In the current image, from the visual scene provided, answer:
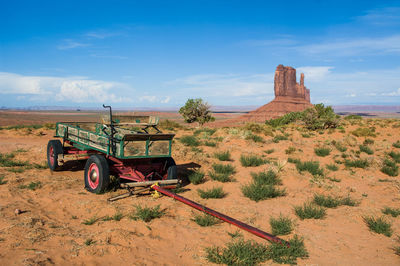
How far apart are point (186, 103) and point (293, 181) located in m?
35.0

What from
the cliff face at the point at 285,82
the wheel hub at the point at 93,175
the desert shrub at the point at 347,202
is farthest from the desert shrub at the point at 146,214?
the cliff face at the point at 285,82

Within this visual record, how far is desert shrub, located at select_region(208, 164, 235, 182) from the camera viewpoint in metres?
8.59

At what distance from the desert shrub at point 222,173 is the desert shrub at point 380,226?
4.00m

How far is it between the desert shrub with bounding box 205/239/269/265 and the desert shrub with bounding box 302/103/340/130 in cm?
2703

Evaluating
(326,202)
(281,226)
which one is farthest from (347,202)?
(281,226)

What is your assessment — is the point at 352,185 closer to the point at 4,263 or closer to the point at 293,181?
the point at 293,181

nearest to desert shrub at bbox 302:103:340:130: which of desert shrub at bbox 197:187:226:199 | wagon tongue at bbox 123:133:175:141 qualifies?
desert shrub at bbox 197:187:226:199

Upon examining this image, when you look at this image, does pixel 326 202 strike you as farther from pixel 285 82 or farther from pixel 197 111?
pixel 285 82

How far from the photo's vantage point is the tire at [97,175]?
6523 millimetres

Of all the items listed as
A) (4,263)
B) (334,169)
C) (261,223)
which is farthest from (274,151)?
(4,263)

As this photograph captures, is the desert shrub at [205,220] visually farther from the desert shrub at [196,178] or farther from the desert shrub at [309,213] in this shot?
the desert shrub at [196,178]

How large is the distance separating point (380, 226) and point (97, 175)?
627cm

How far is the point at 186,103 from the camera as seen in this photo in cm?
4297

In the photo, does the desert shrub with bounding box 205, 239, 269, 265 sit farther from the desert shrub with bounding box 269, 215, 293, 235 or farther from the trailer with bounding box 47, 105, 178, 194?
the trailer with bounding box 47, 105, 178, 194
